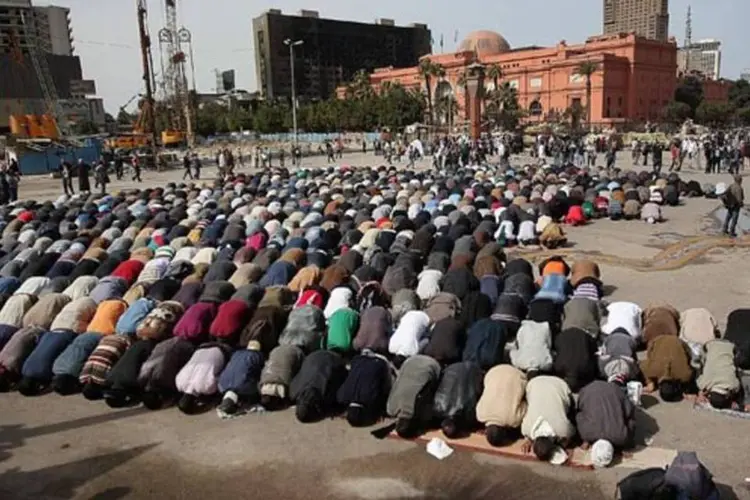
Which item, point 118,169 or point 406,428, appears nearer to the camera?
point 406,428

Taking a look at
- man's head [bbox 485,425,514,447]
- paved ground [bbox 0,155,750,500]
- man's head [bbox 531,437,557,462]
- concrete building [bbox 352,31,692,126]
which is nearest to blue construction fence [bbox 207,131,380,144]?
concrete building [bbox 352,31,692,126]

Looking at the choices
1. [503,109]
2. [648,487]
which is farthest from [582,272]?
[503,109]

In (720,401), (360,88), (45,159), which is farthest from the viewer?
(360,88)

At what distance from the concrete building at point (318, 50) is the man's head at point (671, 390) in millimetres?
141861

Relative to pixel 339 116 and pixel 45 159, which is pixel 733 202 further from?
pixel 339 116

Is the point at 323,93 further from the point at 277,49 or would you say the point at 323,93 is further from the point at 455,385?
the point at 455,385

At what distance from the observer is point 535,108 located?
85875mm

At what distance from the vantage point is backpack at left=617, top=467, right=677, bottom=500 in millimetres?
5574

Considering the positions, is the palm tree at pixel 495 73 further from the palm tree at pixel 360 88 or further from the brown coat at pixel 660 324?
the brown coat at pixel 660 324

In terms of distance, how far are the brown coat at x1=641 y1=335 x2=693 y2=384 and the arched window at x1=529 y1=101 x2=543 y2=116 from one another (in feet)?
265

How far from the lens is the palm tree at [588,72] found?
75256 mm

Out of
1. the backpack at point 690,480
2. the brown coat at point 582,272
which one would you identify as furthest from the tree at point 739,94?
the backpack at point 690,480

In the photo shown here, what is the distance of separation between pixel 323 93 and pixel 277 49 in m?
14.3

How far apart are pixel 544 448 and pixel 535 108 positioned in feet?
275
